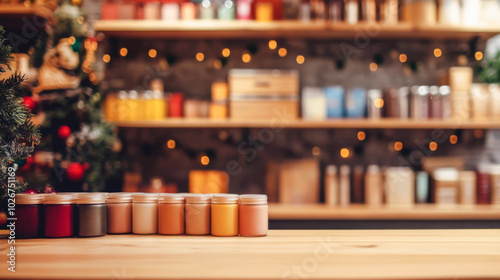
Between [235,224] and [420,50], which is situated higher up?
[420,50]

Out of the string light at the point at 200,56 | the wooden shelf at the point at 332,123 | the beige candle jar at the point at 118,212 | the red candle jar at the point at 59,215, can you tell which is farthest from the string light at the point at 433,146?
the red candle jar at the point at 59,215

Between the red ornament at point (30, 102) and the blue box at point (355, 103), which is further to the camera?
the blue box at point (355, 103)

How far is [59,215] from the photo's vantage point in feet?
4.09

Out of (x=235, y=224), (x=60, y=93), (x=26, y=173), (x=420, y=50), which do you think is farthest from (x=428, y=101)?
(x=26, y=173)

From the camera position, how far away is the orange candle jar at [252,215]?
1276 mm

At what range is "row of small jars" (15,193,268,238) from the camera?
49.1 inches

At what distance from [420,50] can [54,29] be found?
2620mm

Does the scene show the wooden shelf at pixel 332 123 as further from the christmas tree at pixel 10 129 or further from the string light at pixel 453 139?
the christmas tree at pixel 10 129

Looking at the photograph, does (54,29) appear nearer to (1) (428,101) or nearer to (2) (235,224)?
(2) (235,224)

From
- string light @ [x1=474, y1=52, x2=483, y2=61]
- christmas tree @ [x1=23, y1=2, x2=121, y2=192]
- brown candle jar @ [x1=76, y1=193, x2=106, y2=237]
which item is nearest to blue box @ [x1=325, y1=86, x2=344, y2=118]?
string light @ [x1=474, y1=52, x2=483, y2=61]

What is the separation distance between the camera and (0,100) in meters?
1.27

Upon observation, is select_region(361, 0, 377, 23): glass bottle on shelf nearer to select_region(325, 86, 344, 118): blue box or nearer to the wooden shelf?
select_region(325, 86, 344, 118): blue box

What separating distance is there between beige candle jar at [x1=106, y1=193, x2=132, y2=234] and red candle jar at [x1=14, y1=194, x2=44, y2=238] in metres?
0.20

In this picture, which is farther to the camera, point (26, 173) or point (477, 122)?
point (477, 122)
